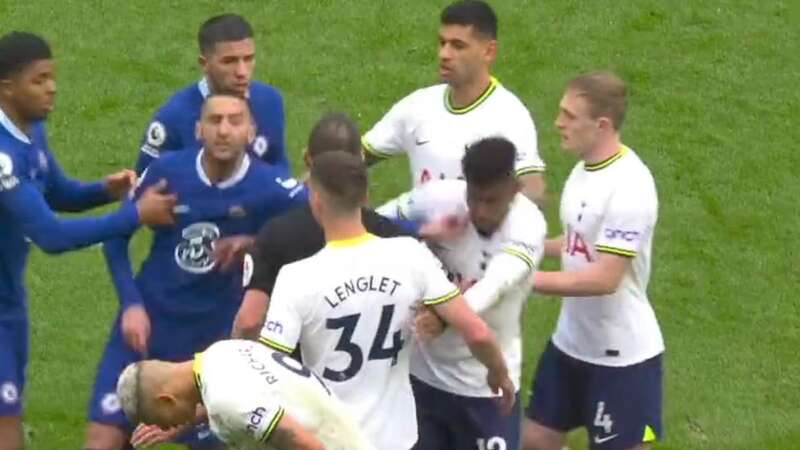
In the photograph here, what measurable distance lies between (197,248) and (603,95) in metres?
1.75

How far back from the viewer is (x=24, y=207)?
733 cm

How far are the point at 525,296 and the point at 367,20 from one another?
6.66 m

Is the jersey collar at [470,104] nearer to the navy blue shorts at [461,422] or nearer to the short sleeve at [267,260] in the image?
the navy blue shorts at [461,422]

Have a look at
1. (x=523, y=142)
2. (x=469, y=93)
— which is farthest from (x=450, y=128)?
(x=523, y=142)

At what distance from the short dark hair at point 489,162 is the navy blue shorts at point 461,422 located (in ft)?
3.17

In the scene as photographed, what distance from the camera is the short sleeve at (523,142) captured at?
786 cm

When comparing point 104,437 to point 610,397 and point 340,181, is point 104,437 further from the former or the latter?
point 610,397

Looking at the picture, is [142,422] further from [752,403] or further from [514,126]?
[752,403]

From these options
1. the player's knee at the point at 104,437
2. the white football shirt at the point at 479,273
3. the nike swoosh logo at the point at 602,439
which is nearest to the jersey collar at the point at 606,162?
the white football shirt at the point at 479,273

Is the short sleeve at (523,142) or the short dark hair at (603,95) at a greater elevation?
the short dark hair at (603,95)

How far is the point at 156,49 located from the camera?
13.2 metres

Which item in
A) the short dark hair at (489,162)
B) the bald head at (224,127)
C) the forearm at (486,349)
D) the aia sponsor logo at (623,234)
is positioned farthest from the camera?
the aia sponsor logo at (623,234)

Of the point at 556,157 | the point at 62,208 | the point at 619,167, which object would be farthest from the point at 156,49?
the point at 619,167

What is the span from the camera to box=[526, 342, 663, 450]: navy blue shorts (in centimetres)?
773
